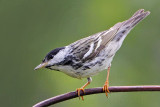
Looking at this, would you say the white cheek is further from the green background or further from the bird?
the green background

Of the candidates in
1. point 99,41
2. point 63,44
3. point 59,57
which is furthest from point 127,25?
point 63,44

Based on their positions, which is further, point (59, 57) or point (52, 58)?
point (59, 57)

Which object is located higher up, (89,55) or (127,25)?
(127,25)

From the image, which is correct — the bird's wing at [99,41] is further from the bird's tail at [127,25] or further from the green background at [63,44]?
the green background at [63,44]

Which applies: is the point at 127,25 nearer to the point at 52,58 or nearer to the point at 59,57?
the point at 59,57

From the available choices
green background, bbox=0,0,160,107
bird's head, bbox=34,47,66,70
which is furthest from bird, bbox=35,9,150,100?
green background, bbox=0,0,160,107

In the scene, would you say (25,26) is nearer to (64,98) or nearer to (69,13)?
(69,13)
